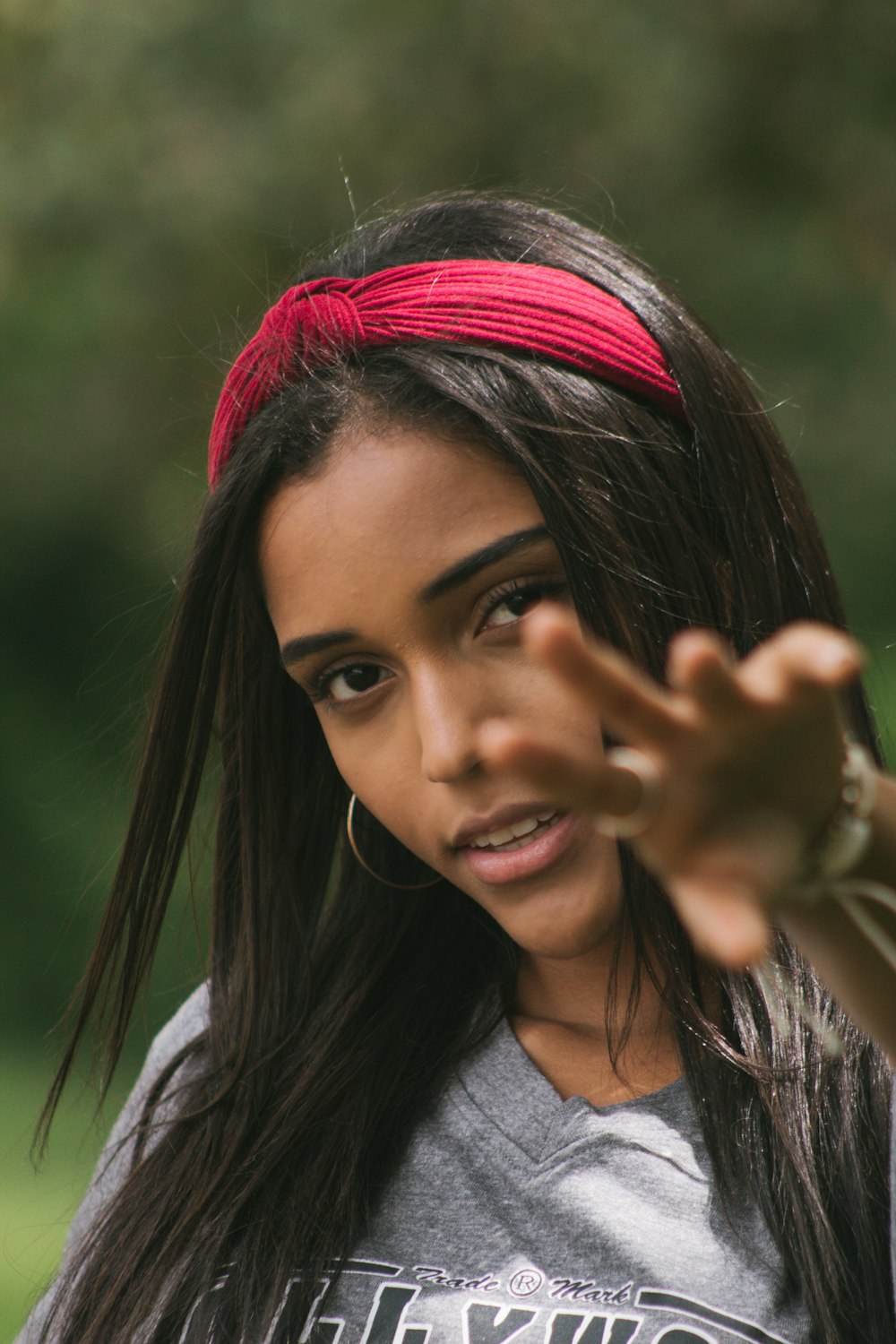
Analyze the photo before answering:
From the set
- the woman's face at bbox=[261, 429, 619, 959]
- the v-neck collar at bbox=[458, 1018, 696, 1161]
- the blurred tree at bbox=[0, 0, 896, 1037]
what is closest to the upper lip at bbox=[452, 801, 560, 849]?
the woman's face at bbox=[261, 429, 619, 959]

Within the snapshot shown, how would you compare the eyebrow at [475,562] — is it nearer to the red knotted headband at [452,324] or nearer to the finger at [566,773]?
the red knotted headband at [452,324]

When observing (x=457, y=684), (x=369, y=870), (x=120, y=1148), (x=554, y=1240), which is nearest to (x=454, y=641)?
(x=457, y=684)

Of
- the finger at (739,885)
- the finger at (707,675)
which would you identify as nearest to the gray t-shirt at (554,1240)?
the finger at (739,885)

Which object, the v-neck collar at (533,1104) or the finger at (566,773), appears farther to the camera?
the v-neck collar at (533,1104)

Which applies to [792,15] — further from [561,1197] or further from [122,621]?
[561,1197]

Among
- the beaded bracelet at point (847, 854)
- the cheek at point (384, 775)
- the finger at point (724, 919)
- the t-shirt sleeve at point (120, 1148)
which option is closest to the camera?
the finger at point (724, 919)

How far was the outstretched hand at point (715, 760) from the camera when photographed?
83 centimetres

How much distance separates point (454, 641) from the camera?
152cm

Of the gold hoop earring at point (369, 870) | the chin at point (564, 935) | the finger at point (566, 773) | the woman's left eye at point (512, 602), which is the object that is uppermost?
the woman's left eye at point (512, 602)

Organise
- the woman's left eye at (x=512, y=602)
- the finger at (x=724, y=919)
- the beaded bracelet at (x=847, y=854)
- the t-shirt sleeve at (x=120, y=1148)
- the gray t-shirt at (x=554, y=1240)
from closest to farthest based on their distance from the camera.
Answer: the finger at (x=724, y=919), the beaded bracelet at (x=847, y=854), the gray t-shirt at (x=554, y=1240), the woman's left eye at (x=512, y=602), the t-shirt sleeve at (x=120, y=1148)

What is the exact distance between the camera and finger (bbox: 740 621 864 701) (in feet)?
2.65

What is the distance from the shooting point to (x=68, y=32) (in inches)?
221

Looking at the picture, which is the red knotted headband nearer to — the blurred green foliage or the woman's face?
the woman's face

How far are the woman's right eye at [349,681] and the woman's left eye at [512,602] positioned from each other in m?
0.16
